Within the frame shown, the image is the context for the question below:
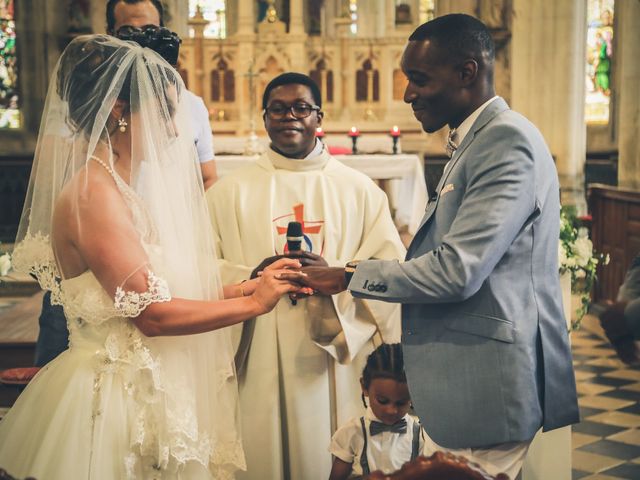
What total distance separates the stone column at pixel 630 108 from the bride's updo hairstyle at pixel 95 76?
26.2ft

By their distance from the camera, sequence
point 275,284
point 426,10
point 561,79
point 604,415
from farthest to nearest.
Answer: point 426,10 → point 561,79 → point 604,415 → point 275,284

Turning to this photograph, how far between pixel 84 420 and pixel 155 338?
0.99 feet

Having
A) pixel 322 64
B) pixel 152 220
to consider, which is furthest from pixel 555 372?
pixel 322 64

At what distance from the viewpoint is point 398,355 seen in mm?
3256

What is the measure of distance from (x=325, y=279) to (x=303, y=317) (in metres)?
0.67

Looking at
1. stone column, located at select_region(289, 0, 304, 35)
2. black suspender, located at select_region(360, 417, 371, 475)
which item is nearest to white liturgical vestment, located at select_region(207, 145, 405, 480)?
black suspender, located at select_region(360, 417, 371, 475)

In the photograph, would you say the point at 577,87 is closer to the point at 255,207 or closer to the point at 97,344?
the point at 255,207

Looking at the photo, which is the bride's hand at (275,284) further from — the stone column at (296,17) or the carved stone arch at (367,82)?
the stone column at (296,17)

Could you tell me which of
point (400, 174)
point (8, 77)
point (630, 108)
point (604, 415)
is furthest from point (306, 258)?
point (8, 77)

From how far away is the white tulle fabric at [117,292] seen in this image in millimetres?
2410

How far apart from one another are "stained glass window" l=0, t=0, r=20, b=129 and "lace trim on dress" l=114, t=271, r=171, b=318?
10412mm

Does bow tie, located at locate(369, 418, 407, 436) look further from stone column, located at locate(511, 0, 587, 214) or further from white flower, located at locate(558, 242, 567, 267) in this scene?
stone column, located at locate(511, 0, 587, 214)

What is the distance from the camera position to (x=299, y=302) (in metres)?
3.47

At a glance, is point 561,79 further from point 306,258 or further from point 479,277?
point 479,277
